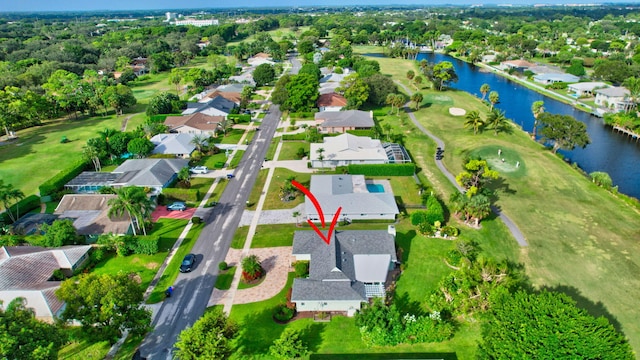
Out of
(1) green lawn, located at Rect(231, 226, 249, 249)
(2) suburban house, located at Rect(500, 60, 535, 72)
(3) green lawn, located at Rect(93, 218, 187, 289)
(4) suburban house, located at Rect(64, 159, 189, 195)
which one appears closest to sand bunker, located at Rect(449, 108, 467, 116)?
(2) suburban house, located at Rect(500, 60, 535, 72)

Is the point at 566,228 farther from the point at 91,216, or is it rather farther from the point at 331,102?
the point at 331,102

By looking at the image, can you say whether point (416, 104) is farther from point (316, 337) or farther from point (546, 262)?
point (316, 337)

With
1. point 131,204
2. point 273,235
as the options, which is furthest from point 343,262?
point 131,204

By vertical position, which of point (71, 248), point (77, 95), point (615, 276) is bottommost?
point (615, 276)

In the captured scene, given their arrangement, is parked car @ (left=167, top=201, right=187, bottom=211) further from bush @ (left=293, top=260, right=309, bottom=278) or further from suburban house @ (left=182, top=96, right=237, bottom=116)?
suburban house @ (left=182, top=96, right=237, bottom=116)

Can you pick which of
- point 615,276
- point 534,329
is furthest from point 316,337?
point 615,276

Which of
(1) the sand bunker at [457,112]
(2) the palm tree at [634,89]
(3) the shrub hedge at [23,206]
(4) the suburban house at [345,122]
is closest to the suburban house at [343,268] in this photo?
(3) the shrub hedge at [23,206]
